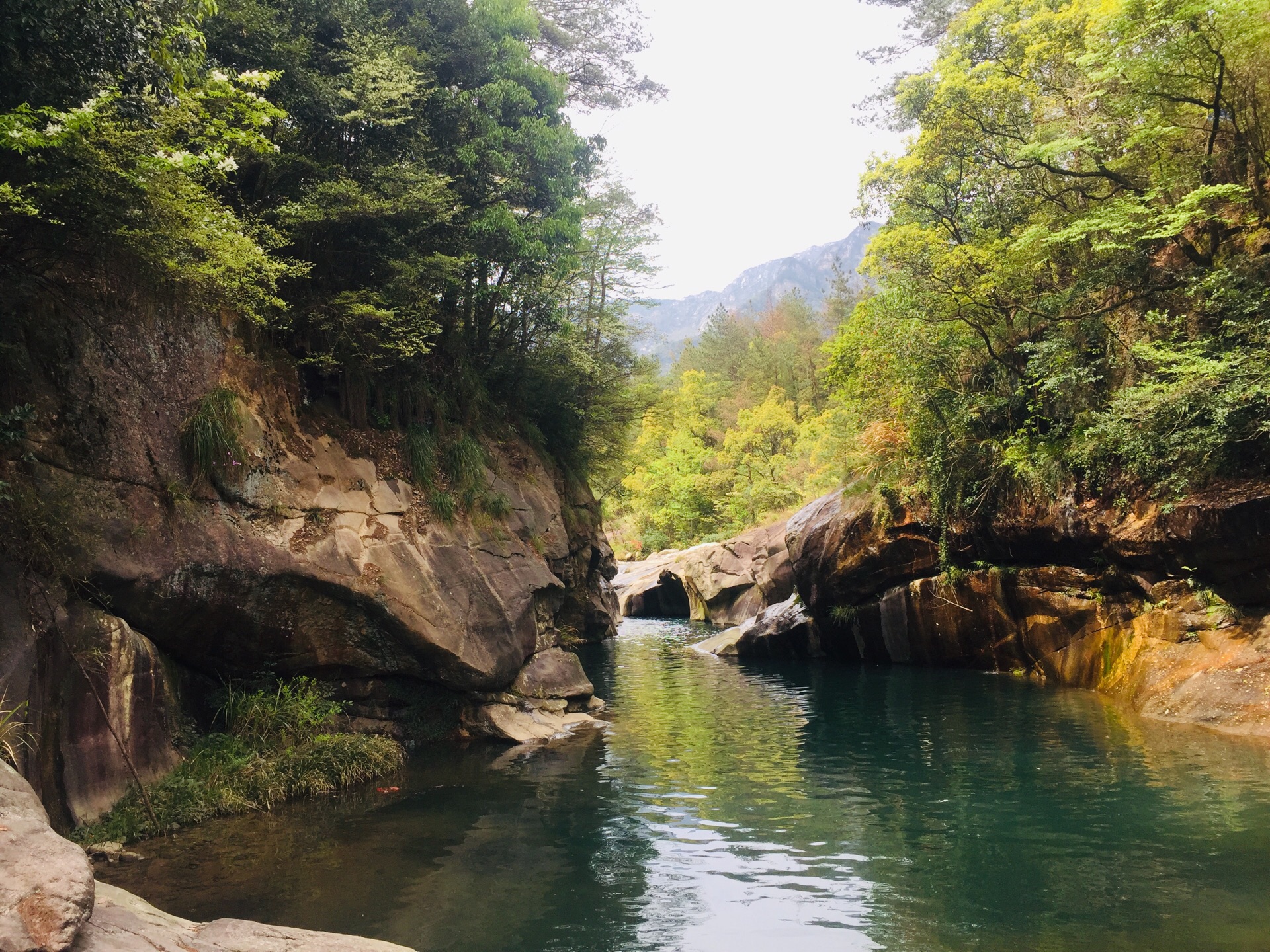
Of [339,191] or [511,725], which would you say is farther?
[511,725]

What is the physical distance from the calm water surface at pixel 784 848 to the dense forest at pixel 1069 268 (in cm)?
516

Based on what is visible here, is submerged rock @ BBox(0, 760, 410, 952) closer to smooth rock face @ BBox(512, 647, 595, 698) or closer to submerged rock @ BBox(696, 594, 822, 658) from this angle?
smooth rock face @ BBox(512, 647, 595, 698)

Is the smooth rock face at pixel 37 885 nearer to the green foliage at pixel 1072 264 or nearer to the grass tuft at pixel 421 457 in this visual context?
the grass tuft at pixel 421 457

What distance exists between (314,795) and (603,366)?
615 inches

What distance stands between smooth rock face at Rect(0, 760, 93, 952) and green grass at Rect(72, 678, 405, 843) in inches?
174

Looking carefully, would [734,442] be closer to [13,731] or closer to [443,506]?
[443,506]

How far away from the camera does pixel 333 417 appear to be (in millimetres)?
14047

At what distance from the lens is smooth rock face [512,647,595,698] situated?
1473 cm

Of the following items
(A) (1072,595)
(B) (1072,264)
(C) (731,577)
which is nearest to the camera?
(A) (1072,595)

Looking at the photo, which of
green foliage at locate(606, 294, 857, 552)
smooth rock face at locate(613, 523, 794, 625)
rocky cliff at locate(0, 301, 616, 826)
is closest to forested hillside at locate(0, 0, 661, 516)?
rocky cliff at locate(0, 301, 616, 826)

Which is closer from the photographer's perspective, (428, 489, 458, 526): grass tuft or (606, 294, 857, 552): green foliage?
(428, 489, 458, 526): grass tuft

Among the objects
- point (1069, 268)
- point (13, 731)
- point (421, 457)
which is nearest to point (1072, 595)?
point (1069, 268)

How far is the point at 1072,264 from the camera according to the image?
59.2 feet

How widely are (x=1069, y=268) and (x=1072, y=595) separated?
7265 millimetres
